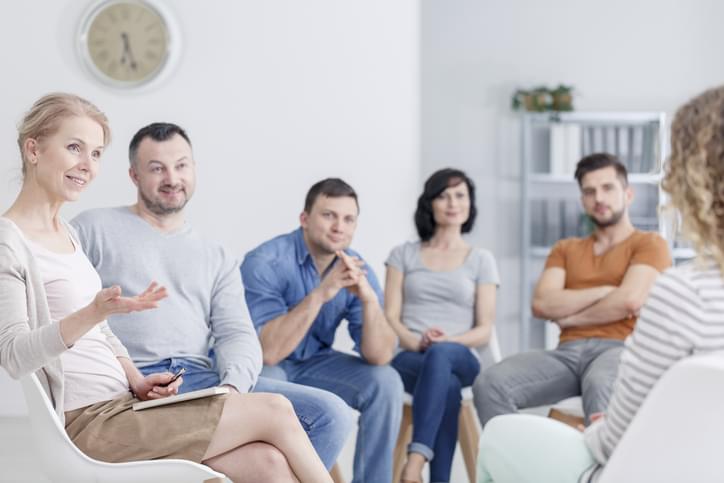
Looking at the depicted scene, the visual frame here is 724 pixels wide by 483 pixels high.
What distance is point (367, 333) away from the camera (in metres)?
2.96

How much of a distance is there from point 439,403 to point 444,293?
49cm

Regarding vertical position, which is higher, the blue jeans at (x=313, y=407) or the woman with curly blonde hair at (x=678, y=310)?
the woman with curly blonde hair at (x=678, y=310)

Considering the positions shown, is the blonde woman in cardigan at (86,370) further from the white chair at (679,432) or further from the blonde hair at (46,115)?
the white chair at (679,432)

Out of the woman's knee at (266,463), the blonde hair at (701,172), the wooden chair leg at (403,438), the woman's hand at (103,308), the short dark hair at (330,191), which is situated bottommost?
the wooden chair leg at (403,438)

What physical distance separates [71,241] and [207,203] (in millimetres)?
2301

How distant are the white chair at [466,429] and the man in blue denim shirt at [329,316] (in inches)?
13.6

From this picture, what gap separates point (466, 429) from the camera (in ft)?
10.9

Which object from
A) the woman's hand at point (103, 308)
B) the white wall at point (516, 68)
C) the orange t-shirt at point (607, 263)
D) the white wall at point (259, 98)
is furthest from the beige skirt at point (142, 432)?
the white wall at point (516, 68)

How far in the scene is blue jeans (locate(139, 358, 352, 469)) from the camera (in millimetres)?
2385

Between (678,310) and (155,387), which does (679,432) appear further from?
(155,387)

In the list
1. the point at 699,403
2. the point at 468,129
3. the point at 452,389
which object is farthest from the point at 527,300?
the point at 699,403

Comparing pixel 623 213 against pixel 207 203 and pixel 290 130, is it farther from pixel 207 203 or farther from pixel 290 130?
pixel 207 203

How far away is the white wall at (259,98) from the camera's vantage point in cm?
435

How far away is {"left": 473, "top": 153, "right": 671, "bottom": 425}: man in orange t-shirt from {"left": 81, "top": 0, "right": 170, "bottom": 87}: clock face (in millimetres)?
2117
